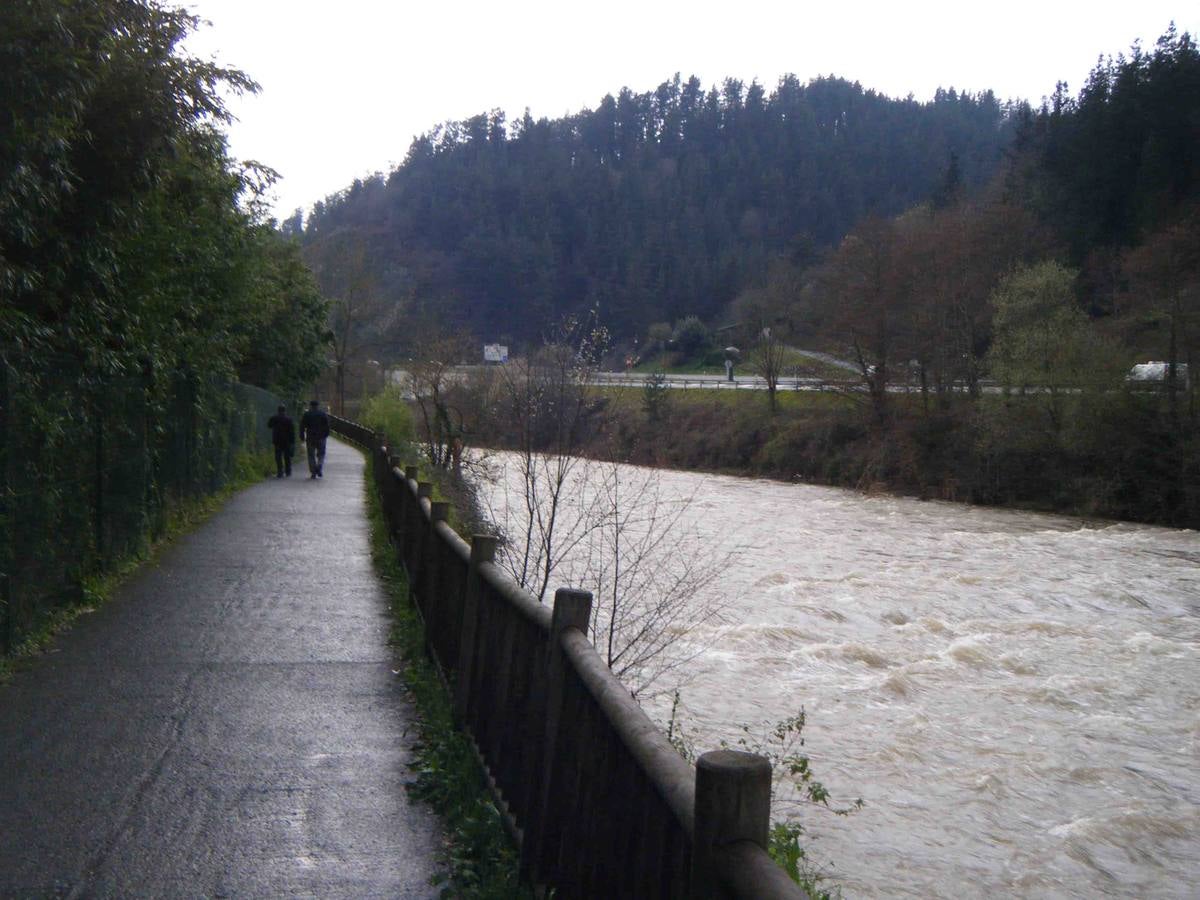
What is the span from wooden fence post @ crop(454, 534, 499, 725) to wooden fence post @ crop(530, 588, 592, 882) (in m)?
1.88

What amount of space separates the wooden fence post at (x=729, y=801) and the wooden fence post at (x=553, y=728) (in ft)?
5.92

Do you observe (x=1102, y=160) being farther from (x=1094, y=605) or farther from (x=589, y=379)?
(x=589, y=379)

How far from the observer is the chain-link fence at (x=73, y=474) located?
8078 mm

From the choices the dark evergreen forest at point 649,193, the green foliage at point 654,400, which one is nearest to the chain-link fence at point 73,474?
the green foliage at point 654,400

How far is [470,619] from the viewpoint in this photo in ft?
21.5

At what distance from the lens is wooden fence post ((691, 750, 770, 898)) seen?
7.88 feet

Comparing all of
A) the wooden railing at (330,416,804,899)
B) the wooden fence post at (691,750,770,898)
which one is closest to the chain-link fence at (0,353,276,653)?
the wooden railing at (330,416,804,899)

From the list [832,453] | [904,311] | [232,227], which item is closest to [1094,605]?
[232,227]

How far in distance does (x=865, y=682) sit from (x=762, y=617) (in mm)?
3177

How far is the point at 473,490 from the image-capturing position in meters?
23.6

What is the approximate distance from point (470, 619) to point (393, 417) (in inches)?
1269

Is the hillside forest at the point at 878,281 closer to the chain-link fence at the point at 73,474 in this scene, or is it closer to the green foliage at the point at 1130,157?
the green foliage at the point at 1130,157

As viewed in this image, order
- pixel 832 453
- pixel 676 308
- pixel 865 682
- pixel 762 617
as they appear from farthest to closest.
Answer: pixel 676 308 → pixel 832 453 → pixel 762 617 → pixel 865 682

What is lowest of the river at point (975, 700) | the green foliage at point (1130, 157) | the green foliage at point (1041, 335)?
the river at point (975, 700)
